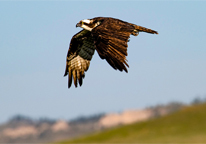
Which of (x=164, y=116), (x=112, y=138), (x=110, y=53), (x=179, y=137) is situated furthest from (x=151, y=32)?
(x=164, y=116)

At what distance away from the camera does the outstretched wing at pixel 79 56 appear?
17.9 m

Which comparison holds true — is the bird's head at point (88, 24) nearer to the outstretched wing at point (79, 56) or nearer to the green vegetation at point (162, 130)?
the outstretched wing at point (79, 56)

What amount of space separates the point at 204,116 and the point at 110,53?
6457cm

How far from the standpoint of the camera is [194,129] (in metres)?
69.6

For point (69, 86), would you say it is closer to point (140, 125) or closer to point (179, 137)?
point (179, 137)

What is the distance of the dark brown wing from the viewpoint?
1282cm

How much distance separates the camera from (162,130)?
73.2 metres

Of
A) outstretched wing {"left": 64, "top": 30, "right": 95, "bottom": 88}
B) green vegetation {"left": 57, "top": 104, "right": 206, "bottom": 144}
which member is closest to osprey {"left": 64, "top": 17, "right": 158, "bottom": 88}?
outstretched wing {"left": 64, "top": 30, "right": 95, "bottom": 88}

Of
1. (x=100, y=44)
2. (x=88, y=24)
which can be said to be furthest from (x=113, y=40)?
(x=88, y=24)

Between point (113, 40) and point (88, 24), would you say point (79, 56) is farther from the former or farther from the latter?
point (113, 40)

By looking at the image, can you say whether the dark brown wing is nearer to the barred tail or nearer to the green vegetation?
the barred tail

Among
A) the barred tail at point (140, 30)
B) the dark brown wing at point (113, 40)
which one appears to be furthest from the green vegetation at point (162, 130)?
the dark brown wing at point (113, 40)

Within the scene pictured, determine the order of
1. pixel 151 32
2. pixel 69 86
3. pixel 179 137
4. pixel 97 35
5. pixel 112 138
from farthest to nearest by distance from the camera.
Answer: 1. pixel 112 138
2. pixel 179 137
3. pixel 69 86
4. pixel 151 32
5. pixel 97 35

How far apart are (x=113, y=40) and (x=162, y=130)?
6114 cm
